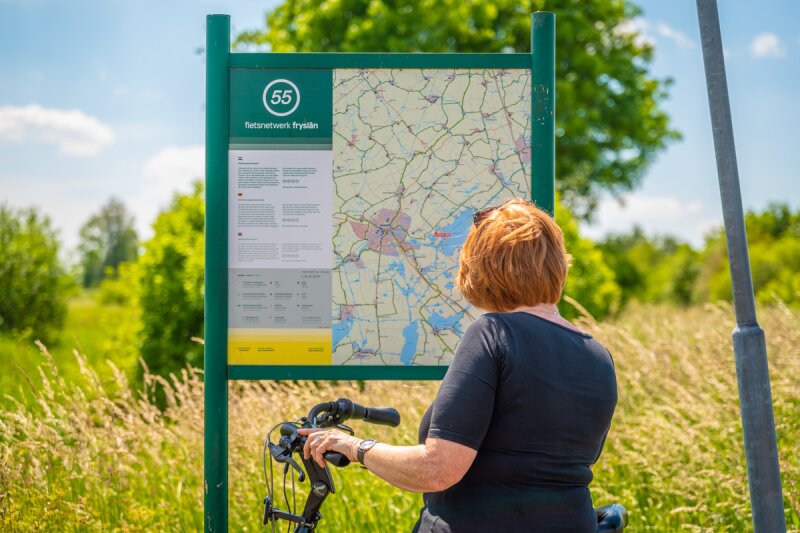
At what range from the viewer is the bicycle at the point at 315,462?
94.1 inches

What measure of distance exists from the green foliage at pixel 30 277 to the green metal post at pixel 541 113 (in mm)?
12264

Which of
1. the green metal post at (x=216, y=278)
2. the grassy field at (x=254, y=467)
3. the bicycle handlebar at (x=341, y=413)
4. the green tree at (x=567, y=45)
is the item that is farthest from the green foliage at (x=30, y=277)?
the bicycle handlebar at (x=341, y=413)

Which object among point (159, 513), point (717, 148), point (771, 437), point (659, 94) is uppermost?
point (659, 94)

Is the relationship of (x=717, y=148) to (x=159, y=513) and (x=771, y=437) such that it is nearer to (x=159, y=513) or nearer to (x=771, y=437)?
(x=771, y=437)

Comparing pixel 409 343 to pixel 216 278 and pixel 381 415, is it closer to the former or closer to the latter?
pixel 216 278

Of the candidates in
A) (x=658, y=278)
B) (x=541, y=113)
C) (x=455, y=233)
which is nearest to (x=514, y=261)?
(x=455, y=233)

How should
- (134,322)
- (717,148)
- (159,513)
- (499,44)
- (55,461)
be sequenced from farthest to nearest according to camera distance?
1. (499,44)
2. (134,322)
3. (55,461)
4. (159,513)
5. (717,148)

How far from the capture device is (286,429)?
2.48 metres

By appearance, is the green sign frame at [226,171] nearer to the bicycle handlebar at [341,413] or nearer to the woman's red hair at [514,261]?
the bicycle handlebar at [341,413]

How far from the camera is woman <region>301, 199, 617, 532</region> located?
2047 mm

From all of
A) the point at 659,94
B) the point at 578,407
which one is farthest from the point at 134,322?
the point at 659,94

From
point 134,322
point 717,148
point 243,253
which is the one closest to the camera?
point 717,148

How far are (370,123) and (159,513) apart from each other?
95.7 inches

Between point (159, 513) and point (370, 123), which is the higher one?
point (370, 123)
